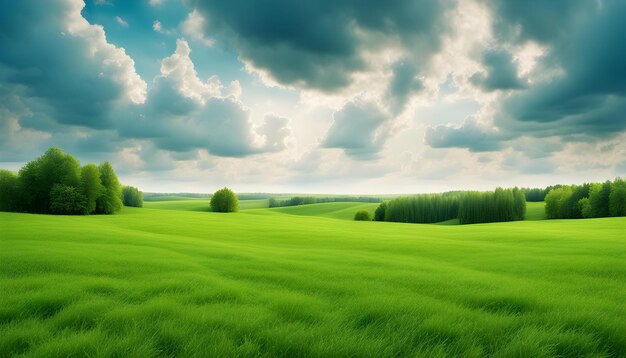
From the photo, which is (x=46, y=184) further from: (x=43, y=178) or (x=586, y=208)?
Answer: (x=586, y=208)

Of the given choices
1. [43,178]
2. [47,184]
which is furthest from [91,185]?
[43,178]

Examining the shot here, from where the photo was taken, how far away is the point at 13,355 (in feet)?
14.8

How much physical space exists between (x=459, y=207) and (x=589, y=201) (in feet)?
103

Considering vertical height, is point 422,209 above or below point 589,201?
below

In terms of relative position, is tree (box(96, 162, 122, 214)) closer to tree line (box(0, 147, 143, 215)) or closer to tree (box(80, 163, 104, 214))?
tree (box(80, 163, 104, 214))

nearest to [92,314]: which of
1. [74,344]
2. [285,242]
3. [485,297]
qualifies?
[74,344]

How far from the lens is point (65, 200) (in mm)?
59000

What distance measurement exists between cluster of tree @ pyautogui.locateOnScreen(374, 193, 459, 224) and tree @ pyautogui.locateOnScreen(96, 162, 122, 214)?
79.4 meters

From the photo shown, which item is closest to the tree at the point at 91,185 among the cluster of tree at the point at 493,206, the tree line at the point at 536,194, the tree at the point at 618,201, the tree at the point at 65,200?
the tree at the point at 65,200

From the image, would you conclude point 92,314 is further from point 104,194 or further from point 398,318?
point 104,194

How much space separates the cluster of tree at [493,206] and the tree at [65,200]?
9424 centimetres

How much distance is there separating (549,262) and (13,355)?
15.1 m

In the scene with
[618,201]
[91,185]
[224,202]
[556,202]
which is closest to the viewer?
[91,185]

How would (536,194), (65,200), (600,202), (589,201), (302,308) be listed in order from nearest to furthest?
1. (302,308)
2. (65,200)
3. (600,202)
4. (589,201)
5. (536,194)
